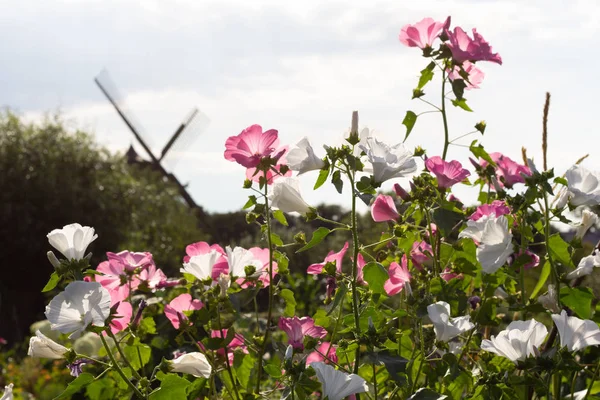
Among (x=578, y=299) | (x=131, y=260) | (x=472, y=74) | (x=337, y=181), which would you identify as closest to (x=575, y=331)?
(x=578, y=299)

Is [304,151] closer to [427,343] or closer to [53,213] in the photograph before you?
[427,343]

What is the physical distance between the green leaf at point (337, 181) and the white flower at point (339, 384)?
1.35ft

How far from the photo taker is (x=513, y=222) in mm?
2062

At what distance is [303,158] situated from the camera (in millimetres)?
1791

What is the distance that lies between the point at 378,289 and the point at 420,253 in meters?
0.42

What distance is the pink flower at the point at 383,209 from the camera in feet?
6.65

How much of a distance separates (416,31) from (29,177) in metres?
14.8

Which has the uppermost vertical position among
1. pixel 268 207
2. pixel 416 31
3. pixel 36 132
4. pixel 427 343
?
pixel 36 132

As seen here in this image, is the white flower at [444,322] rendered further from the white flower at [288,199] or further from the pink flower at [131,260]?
the pink flower at [131,260]

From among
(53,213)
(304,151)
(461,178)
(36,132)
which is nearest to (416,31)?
(461,178)

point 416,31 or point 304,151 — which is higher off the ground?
point 416,31

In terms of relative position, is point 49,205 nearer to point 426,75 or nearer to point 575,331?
point 426,75

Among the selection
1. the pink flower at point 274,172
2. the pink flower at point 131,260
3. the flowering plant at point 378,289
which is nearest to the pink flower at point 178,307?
the flowering plant at point 378,289

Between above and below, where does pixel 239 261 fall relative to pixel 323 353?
above
